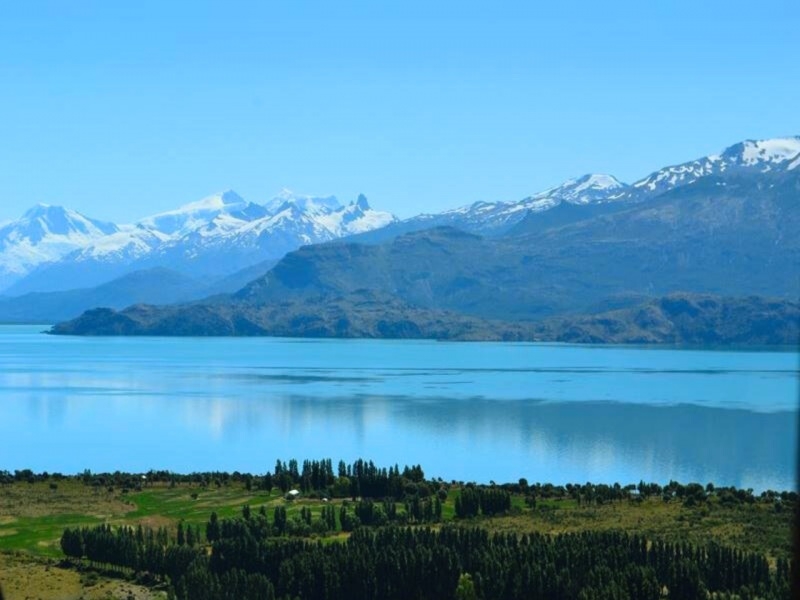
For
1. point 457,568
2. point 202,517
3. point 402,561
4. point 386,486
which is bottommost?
A: point 202,517

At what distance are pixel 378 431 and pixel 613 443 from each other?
1331 inches

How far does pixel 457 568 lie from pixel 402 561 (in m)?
3.34

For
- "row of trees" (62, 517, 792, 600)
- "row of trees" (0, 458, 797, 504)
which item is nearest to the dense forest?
"row of trees" (62, 517, 792, 600)

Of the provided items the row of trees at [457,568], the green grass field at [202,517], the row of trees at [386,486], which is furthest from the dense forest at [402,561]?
the row of trees at [386,486]

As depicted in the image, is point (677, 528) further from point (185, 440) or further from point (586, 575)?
point (185, 440)

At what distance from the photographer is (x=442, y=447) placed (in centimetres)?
15750

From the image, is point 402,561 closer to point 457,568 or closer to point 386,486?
point 457,568

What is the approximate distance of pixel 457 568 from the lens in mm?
72812

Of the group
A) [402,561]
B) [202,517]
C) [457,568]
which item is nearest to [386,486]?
[202,517]

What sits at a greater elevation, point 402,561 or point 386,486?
point 402,561

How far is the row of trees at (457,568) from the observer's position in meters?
68.4

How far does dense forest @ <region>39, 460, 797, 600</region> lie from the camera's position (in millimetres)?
Result: 68812

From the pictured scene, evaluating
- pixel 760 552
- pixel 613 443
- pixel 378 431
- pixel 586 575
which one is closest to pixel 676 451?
pixel 613 443

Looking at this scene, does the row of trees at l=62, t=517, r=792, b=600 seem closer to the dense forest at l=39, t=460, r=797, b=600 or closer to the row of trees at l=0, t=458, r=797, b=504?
the dense forest at l=39, t=460, r=797, b=600
